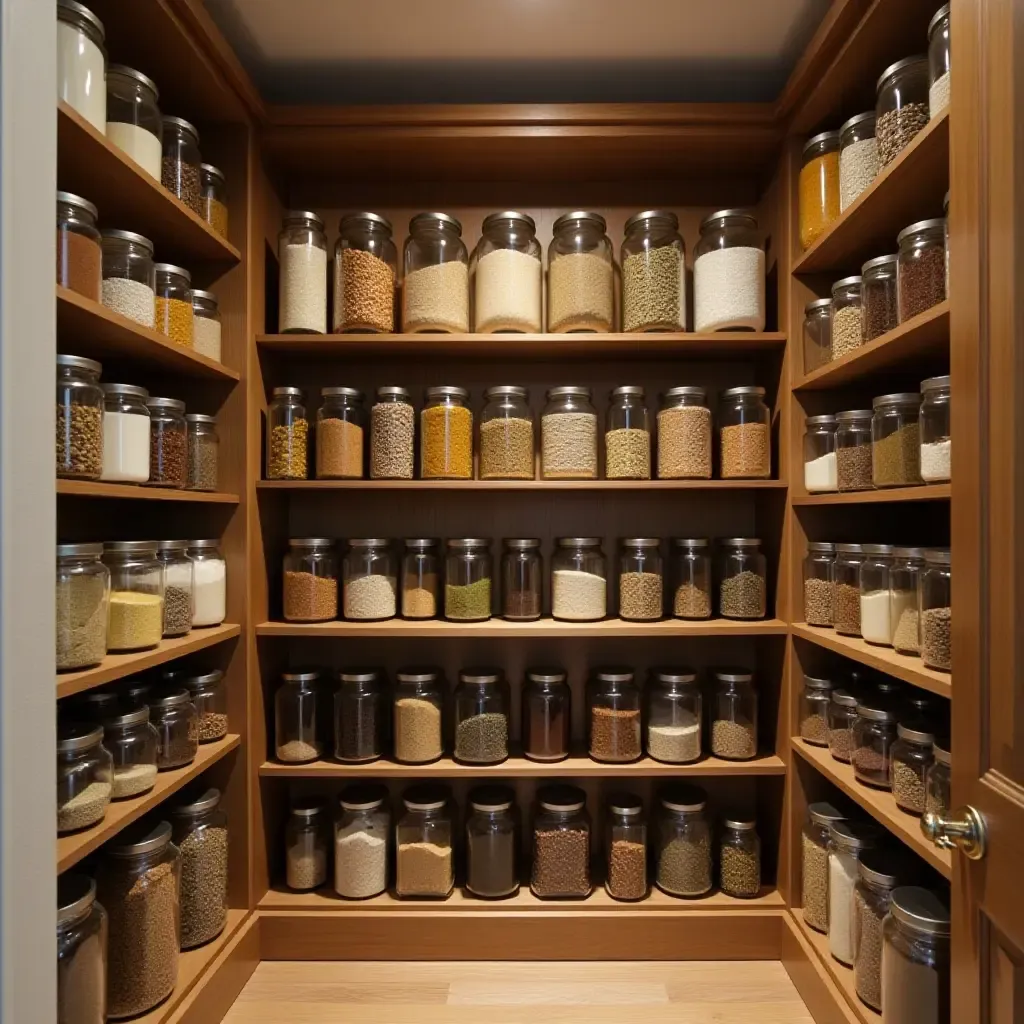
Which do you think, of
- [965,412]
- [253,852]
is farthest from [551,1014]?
[965,412]

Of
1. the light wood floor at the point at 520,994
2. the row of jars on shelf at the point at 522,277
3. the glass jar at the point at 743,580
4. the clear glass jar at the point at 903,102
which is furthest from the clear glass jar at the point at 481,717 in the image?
the clear glass jar at the point at 903,102

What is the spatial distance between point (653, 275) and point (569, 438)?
17.7 inches

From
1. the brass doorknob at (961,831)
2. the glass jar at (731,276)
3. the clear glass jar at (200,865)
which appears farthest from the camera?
the glass jar at (731,276)

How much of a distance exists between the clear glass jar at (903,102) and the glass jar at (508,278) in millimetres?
808

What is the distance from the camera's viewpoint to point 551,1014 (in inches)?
64.2

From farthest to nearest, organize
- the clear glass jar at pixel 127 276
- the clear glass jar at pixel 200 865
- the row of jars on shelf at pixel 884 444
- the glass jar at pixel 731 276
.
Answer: the glass jar at pixel 731 276, the clear glass jar at pixel 200 865, the clear glass jar at pixel 127 276, the row of jars on shelf at pixel 884 444

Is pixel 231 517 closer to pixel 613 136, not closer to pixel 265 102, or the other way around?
pixel 265 102

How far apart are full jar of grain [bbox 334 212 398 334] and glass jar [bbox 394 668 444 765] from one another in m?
0.90

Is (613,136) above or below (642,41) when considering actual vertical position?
below

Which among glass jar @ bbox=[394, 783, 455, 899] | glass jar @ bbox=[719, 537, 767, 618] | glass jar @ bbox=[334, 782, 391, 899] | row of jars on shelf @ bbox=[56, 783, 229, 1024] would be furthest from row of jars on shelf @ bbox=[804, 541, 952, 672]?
row of jars on shelf @ bbox=[56, 783, 229, 1024]

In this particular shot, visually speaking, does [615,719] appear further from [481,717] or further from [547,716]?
[481,717]

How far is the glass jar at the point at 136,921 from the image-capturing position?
4.42 ft

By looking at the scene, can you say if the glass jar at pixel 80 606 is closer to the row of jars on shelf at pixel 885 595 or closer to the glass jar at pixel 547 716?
the glass jar at pixel 547 716

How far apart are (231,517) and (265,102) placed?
3.51ft
